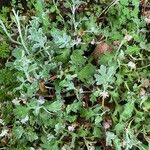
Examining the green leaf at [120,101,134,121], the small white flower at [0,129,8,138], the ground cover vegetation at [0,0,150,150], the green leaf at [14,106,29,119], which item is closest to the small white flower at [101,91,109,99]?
the ground cover vegetation at [0,0,150,150]

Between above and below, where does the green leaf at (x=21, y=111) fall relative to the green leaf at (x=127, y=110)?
above

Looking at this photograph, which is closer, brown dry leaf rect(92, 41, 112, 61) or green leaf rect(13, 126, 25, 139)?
green leaf rect(13, 126, 25, 139)

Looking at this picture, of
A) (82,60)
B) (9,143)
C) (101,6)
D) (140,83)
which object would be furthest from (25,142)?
(101,6)

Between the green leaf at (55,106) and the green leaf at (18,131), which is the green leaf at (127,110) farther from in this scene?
the green leaf at (18,131)

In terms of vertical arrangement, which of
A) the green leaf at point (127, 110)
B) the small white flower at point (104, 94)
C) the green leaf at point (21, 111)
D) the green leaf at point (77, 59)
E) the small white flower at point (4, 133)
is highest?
the green leaf at point (77, 59)

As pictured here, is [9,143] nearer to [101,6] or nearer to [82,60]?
[82,60]

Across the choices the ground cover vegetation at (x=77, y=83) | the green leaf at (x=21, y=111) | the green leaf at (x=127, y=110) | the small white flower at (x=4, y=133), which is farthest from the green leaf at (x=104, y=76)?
the small white flower at (x=4, y=133)

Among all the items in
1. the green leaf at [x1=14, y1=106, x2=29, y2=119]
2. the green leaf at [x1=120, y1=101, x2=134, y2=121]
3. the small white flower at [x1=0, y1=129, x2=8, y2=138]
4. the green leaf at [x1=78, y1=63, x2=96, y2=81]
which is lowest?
the small white flower at [x1=0, y1=129, x2=8, y2=138]

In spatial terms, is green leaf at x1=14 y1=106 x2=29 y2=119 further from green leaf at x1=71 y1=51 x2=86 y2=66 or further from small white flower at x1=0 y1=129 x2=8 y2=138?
green leaf at x1=71 y1=51 x2=86 y2=66
